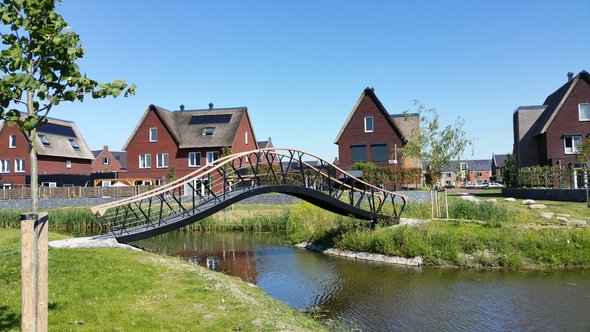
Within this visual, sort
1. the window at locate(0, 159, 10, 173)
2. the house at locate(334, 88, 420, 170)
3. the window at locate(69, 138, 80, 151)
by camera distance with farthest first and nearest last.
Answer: the window at locate(69, 138, 80, 151) < the window at locate(0, 159, 10, 173) < the house at locate(334, 88, 420, 170)

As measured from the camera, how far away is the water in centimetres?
983

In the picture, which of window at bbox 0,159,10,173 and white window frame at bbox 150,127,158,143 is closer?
white window frame at bbox 150,127,158,143

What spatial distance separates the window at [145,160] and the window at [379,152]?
2227 centimetres

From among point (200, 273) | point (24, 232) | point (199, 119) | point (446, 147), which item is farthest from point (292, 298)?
point (199, 119)

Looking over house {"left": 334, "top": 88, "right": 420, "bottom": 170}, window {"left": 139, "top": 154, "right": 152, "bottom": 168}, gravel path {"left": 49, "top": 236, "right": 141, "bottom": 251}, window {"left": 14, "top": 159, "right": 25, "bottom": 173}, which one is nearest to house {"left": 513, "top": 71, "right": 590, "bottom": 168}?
house {"left": 334, "top": 88, "right": 420, "bottom": 170}

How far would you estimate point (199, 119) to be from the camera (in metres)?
45.2

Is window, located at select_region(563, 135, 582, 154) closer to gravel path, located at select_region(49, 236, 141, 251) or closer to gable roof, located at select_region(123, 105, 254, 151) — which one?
gable roof, located at select_region(123, 105, 254, 151)

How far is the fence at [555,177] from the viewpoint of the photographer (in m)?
27.7

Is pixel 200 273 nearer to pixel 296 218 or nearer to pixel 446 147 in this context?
pixel 296 218

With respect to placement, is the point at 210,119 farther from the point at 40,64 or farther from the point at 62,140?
the point at 40,64

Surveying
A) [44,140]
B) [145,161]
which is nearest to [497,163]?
[145,161]

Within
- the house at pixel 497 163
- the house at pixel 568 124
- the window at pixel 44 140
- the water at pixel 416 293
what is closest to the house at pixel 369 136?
the house at pixel 568 124

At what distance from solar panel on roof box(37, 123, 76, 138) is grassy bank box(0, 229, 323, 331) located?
43584mm

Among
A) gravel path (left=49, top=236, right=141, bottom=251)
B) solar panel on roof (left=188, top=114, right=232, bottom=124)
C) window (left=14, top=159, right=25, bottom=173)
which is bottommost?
gravel path (left=49, top=236, right=141, bottom=251)
